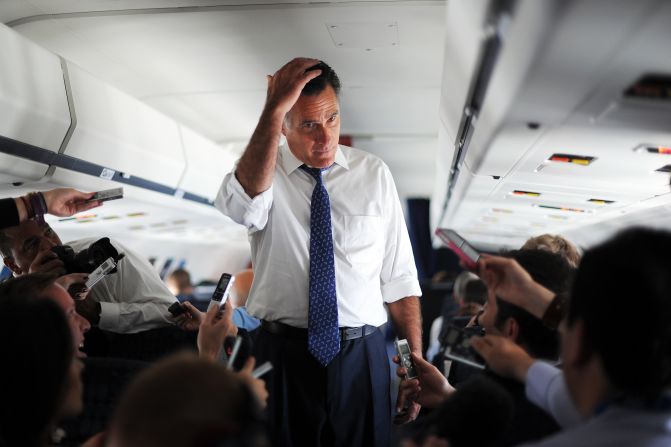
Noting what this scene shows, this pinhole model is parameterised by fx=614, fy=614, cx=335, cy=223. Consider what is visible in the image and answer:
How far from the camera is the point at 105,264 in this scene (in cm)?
305

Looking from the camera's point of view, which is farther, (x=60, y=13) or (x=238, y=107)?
(x=238, y=107)

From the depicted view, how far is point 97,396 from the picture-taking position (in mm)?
2404

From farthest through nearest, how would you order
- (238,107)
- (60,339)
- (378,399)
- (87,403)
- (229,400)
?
(238,107) < (378,399) < (87,403) < (60,339) < (229,400)

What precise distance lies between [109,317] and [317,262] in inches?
59.8

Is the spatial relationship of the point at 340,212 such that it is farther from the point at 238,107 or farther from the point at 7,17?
the point at 238,107

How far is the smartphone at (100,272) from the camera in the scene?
300cm

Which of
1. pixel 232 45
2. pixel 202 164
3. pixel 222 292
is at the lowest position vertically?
pixel 222 292

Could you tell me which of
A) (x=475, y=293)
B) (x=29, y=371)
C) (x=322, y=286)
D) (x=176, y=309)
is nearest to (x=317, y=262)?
(x=322, y=286)

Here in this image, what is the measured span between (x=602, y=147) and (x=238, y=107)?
3620 mm

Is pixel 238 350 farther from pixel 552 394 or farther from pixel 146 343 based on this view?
pixel 146 343

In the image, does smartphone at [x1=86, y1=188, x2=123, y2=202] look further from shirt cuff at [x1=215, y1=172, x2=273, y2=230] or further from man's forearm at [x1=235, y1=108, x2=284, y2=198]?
man's forearm at [x1=235, y1=108, x2=284, y2=198]

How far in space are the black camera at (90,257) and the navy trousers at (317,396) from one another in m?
1.08

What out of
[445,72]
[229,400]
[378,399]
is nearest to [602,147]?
[445,72]

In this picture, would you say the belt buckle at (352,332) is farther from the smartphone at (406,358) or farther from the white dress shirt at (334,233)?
the smartphone at (406,358)
